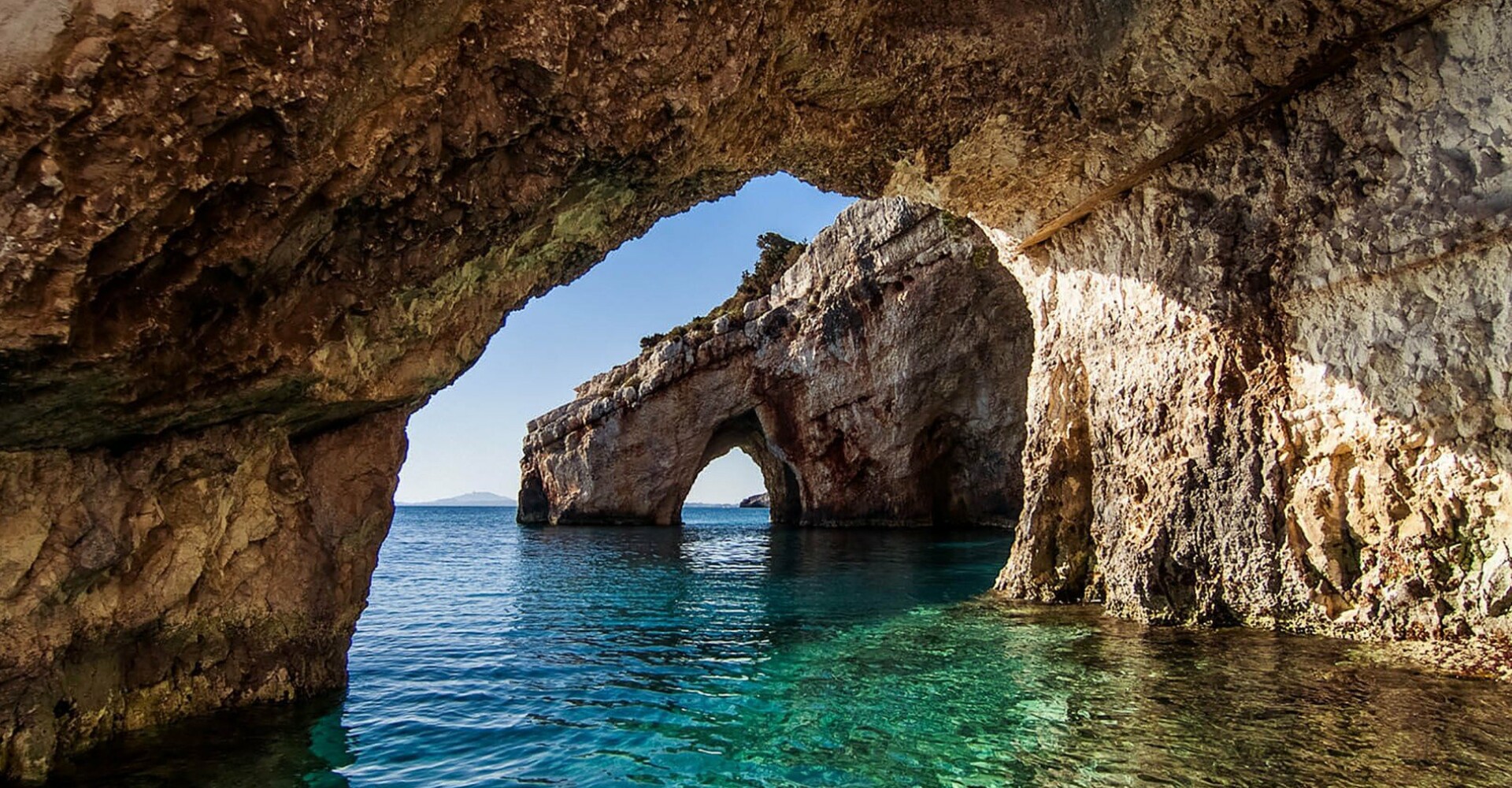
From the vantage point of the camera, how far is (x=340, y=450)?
24.0 feet

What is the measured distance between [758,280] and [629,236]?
33.0 m

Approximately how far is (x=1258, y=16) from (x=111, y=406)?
9.81 m

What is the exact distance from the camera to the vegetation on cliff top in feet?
127

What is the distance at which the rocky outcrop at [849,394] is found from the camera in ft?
97.2

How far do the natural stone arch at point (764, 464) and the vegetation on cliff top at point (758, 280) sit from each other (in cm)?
521

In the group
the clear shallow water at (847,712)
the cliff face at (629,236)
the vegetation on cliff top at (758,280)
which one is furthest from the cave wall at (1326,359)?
the vegetation on cliff top at (758,280)

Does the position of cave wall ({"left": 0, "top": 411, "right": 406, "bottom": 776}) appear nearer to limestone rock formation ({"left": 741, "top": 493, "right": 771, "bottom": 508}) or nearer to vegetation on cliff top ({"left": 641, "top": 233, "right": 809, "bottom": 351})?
vegetation on cliff top ({"left": 641, "top": 233, "right": 809, "bottom": 351})

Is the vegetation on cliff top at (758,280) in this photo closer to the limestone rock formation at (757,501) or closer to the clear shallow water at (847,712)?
the clear shallow water at (847,712)

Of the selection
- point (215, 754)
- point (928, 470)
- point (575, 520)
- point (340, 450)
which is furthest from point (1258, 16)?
point (575, 520)

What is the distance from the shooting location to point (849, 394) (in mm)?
32406

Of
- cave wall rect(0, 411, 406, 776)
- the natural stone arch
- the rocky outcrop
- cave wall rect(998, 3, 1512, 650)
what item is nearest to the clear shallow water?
cave wall rect(0, 411, 406, 776)

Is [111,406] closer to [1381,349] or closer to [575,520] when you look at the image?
[1381,349]

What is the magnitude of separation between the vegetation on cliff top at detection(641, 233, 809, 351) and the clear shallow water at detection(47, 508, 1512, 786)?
27595 mm

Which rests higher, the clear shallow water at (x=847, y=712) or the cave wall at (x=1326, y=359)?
the cave wall at (x=1326, y=359)
